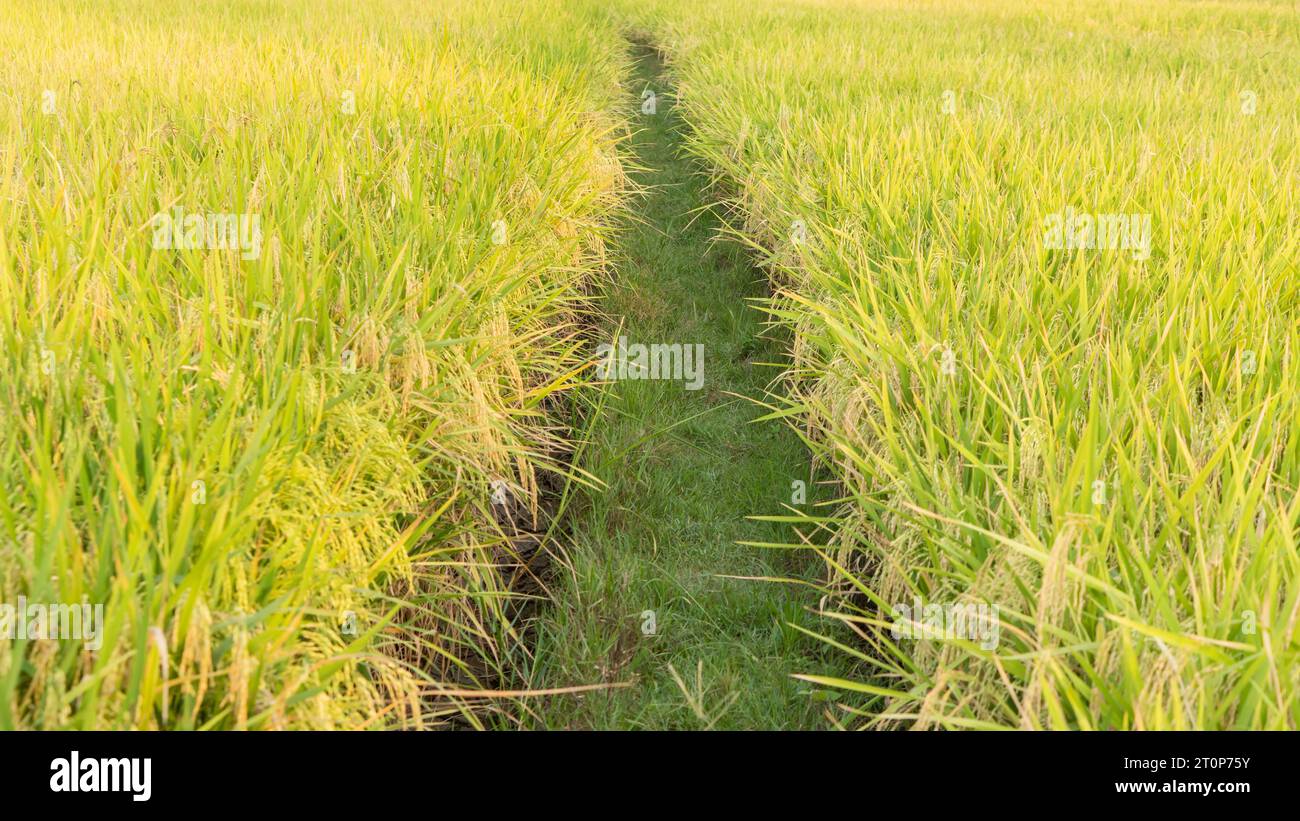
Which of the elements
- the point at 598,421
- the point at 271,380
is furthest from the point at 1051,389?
the point at 271,380

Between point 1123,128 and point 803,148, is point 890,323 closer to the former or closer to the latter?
point 803,148

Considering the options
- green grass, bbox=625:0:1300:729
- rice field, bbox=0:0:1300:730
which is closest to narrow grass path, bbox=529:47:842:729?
rice field, bbox=0:0:1300:730

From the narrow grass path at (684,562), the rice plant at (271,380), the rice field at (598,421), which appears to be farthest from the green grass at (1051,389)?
the rice plant at (271,380)

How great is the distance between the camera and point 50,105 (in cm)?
296

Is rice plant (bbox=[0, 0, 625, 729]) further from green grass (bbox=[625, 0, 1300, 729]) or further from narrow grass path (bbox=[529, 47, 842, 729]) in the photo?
green grass (bbox=[625, 0, 1300, 729])

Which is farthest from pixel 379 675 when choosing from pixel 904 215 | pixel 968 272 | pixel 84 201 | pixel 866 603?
pixel 904 215

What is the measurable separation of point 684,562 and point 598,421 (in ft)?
2.14

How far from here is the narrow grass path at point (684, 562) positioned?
1.72m

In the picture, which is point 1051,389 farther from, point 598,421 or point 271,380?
point 271,380

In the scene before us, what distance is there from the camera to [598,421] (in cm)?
267

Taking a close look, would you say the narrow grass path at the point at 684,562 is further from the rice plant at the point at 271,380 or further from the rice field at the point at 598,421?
the rice plant at the point at 271,380

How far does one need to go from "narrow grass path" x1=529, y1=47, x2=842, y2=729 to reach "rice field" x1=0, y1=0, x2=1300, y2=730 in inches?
0.5

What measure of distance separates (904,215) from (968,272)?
44 centimetres
